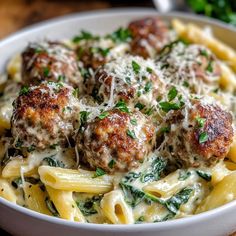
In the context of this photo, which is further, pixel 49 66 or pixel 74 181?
pixel 49 66

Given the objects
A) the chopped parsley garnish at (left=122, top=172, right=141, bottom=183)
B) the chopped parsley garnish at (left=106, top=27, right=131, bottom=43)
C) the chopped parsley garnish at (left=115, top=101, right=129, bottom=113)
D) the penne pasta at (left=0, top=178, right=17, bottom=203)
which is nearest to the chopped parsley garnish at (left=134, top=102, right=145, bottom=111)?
the chopped parsley garnish at (left=115, top=101, right=129, bottom=113)

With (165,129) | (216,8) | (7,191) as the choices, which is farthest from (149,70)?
(216,8)

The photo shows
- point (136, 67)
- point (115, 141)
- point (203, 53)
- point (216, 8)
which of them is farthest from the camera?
point (216, 8)

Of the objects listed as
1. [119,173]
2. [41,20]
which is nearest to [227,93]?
[119,173]

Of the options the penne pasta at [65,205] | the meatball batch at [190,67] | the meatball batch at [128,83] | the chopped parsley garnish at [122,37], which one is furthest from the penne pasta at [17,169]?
the chopped parsley garnish at [122,37]

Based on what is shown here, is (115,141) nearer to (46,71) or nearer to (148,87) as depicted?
(148,87)

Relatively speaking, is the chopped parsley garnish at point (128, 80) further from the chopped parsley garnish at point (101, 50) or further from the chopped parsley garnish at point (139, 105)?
the chopped parsley garnish at point (101, 50)
